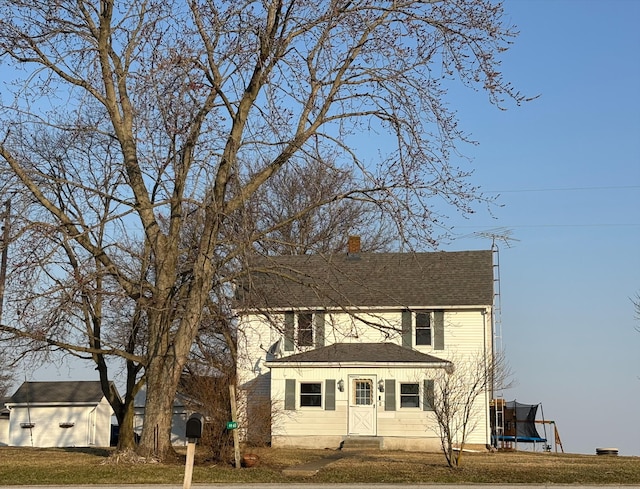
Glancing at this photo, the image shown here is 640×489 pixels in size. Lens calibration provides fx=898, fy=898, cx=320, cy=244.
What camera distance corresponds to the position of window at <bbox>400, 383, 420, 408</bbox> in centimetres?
3155

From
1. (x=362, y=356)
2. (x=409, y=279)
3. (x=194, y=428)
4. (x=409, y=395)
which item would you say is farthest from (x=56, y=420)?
(x=194, y=428)

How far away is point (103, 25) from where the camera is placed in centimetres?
2058

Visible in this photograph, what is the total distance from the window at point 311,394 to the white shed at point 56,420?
18.1 meters

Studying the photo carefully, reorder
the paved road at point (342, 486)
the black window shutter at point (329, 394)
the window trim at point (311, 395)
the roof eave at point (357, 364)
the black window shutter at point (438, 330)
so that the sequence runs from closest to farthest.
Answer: the paved road at point (342, 486), the roof eave at point (357, 364), the black window shutter at point (329, 394), the window trim at point (311, 395), the black window shutter at point (438, 330)

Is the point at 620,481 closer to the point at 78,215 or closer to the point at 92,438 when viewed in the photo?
the point at 78,215

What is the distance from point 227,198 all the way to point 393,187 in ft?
15.4

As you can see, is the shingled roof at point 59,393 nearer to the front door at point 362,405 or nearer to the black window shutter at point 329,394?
the black window shutter at point 329,394

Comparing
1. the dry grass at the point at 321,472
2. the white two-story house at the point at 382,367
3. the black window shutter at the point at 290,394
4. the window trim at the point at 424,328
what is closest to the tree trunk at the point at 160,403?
the dry grass at the point at 321,472

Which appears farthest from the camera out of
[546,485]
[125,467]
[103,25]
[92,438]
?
[92,438]

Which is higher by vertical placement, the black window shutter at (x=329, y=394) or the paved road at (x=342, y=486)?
the black window shutter at (x=329, y=394)

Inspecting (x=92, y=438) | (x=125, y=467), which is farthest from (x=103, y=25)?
(x=92, y=438)

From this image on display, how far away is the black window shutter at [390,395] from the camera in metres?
31.5

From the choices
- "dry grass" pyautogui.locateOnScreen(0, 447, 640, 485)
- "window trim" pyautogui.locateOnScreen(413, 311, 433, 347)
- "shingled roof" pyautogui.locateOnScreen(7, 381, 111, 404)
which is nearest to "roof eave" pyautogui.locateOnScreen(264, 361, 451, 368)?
"window trim" pyautogui.locateOnScreen(413, 311, 433, 347)

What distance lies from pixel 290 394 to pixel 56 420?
1981cm
